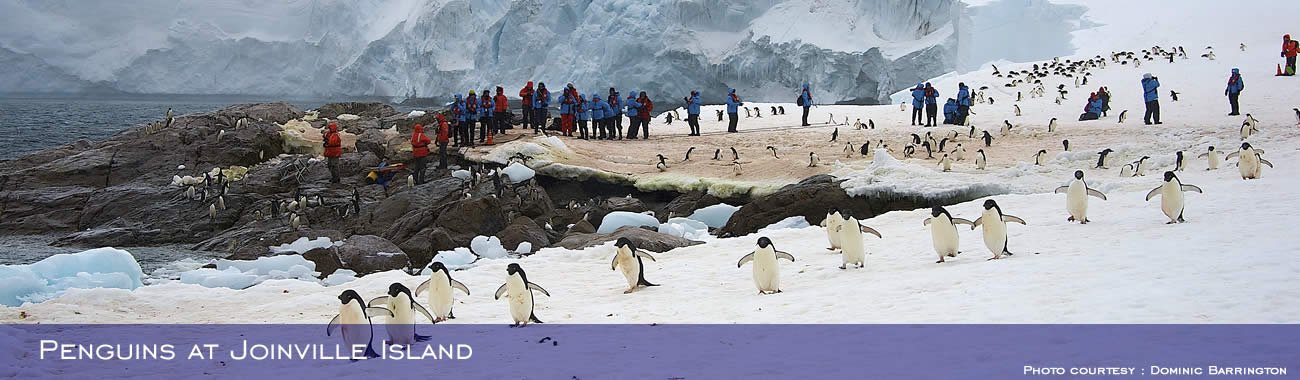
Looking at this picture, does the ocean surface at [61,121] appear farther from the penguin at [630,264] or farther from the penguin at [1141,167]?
the penguin at [1141,167]

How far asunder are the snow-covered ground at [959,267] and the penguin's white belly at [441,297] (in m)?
0.13

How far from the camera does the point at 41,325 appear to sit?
7137 millimetres

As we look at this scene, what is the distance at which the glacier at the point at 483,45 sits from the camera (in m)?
41.8

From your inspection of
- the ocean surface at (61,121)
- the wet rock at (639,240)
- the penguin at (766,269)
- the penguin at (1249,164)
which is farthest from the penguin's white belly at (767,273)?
the ocean surface at (61,121)

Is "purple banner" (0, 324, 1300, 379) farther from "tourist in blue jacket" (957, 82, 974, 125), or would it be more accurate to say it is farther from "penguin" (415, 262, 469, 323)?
"tourist in blue jacket" (957, 82, 974, 125)

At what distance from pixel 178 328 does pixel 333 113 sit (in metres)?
19.9

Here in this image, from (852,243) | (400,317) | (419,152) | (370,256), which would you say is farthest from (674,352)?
(419,152)

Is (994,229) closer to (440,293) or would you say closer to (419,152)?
(440,293)

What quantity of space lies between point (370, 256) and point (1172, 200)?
7.54m

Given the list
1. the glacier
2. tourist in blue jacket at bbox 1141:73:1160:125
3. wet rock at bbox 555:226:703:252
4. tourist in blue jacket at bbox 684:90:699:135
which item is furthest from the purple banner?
the glacier

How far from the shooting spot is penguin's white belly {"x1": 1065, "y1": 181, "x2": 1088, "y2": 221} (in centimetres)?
852

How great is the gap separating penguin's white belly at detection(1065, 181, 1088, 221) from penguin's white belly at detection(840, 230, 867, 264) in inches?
80.2

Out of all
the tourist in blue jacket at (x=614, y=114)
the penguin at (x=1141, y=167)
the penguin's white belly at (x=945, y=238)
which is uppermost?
the tourist in blue jacket at (x=614, y=114)

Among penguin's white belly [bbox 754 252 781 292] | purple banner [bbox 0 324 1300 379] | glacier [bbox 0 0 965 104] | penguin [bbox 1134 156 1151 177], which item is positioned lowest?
purple banner [bbox 0 324 1300 379]
